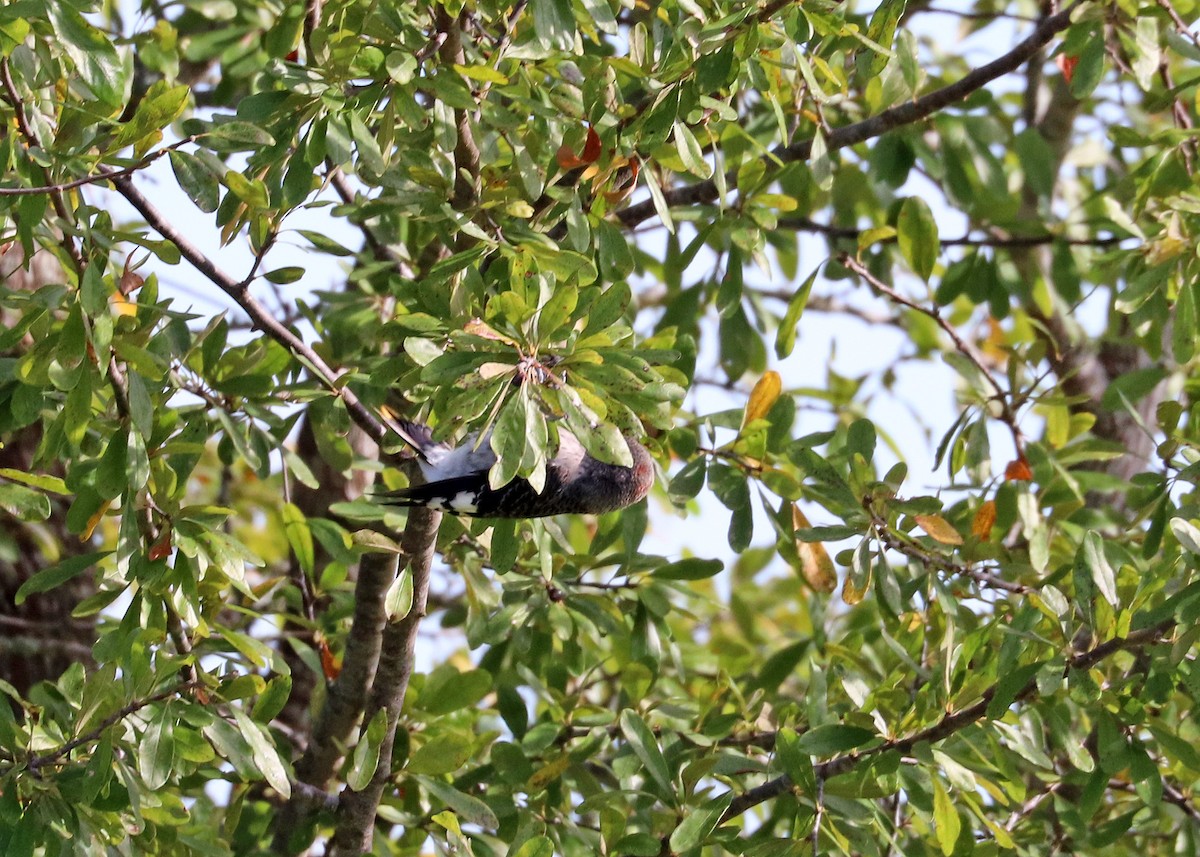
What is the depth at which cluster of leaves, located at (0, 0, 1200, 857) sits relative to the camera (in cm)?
209

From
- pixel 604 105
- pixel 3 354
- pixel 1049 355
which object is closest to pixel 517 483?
pixel 604 105

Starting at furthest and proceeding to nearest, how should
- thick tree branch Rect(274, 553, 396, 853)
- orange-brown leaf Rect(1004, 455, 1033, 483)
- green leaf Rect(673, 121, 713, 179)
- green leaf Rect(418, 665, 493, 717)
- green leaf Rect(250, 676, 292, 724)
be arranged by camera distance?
orange-brown leaf Rect(1004, 455, 1033, 483) → green leaf Rect(418, 665, 493, 717) → thick tree branch Rect(274, 553, 396, 853) → green leaf Rect(250, 676, 292, 724) → green leaf Rect(673, 121, 713, 179)

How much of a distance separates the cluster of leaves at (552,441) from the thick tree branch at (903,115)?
1cm

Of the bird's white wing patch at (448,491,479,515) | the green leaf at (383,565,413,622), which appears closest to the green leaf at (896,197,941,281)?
the bird's white wing patch at (448,491,479,515)

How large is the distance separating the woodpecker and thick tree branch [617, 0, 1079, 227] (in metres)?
0.55

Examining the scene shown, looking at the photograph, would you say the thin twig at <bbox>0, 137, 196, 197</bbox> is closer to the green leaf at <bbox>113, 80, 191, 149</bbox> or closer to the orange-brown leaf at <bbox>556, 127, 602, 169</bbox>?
the green leaf at <bbox>113, 80, 191, 149</bbox>

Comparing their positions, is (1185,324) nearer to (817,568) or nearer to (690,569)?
(817,568)

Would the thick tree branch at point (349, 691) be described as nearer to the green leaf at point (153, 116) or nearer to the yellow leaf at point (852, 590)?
the yellow leaf at point (852, 590)

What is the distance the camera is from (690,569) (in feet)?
9.73

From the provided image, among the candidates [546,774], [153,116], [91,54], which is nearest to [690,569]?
[546,774]

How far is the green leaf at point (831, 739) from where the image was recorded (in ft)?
7.63

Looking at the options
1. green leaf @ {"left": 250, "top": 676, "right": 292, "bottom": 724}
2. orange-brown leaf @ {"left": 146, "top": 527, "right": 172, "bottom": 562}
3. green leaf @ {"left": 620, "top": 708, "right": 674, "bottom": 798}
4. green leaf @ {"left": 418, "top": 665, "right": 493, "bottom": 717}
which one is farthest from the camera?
green leaf @ {"left": 418, "top": 665, "right": 493, "bottom": 717}

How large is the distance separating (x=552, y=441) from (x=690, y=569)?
107 cm

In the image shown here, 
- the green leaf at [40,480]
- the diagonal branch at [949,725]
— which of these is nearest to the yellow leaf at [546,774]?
the diagonal branch at [949,725]
